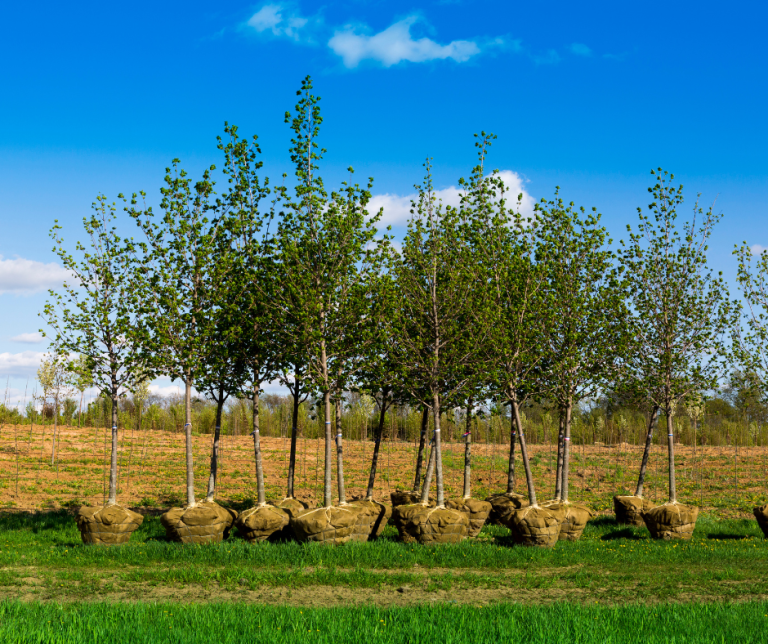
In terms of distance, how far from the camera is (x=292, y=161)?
1858cm

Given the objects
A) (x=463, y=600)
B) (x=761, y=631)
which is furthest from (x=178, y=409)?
(x=761, y=631)

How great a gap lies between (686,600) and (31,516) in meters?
18.7

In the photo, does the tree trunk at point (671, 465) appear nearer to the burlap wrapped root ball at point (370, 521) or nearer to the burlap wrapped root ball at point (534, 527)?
the burlap wrapped root ball at point (534, 527)

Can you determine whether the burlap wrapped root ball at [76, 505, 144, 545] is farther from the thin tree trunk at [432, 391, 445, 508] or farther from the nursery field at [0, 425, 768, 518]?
the thin tree trunk at [432, 391, 445, 508]

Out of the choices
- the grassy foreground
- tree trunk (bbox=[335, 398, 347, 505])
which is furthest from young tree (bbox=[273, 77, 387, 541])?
the grassy foreground

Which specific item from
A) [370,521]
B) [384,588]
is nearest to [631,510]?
[370,521]

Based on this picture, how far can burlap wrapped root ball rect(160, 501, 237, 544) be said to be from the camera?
15.9m

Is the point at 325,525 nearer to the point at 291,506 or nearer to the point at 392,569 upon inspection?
the point at 392,569

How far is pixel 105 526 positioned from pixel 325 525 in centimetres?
551

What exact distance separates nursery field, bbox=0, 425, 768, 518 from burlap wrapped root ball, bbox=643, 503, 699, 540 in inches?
302

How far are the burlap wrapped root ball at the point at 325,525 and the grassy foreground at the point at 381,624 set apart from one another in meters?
5.39

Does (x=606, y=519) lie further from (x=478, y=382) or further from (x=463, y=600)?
(x=463, y=600)

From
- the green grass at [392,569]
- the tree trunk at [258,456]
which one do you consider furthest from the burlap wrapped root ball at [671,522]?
the tree trunk at [258,456]

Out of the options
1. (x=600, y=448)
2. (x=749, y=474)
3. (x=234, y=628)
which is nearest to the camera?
(x=234, y=628)
